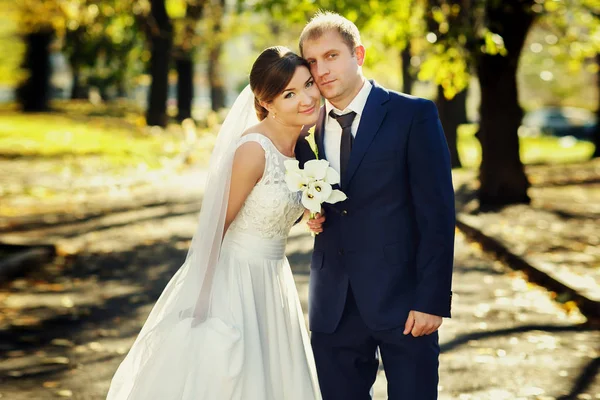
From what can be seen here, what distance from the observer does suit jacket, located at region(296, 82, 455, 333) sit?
4160mm

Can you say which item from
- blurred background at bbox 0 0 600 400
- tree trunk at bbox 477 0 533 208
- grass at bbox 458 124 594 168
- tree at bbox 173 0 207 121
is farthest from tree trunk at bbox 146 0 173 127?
tree trunk at bbox 477 0 533 208

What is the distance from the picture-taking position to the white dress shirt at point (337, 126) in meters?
4.32

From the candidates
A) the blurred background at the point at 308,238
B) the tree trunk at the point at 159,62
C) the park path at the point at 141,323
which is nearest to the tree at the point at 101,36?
the blurred background at the point at 308,238

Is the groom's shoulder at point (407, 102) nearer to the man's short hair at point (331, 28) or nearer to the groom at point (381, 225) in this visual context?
the groom at point (381, 225)

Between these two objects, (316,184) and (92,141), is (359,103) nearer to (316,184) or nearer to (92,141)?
(316,184)

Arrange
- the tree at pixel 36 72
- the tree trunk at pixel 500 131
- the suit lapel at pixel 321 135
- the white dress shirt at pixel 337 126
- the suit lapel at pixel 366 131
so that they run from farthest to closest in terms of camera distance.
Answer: the tree at pixel 36 72, the tree trunk at pixel 500 131, the suit lapel at pixel 321 135, the white dress shirt at pixel 337 126, the suit lapel at pixel 366 131

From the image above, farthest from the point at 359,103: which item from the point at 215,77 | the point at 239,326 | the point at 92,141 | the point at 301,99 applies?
the point at 215,77

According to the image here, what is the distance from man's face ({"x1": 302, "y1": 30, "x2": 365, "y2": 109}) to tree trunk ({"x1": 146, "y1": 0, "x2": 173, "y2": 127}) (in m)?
31.1

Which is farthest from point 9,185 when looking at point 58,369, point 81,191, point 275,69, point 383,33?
point 275,69

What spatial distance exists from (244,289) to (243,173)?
22.1 inches

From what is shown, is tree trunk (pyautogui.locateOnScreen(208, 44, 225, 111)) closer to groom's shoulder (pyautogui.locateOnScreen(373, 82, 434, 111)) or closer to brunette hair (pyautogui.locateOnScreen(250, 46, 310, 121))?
brunette hair (pyautogui.locateOnScreen(250, 46, 310, 121))

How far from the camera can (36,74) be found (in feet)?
157

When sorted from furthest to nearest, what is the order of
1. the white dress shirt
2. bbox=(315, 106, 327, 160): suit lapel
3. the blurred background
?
1. the blurred background
2. bbox=(315, 106, 327, 160): suit lapel
3. the white dress shirt

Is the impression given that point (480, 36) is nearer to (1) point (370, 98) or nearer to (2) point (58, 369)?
(2) point (58, 369)
